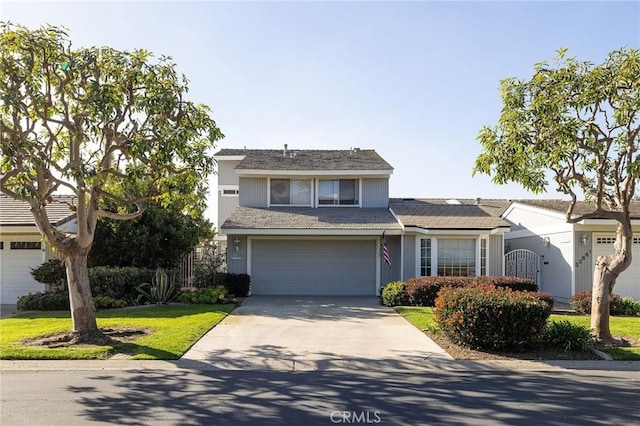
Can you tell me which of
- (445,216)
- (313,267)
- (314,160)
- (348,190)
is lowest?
(313,267)

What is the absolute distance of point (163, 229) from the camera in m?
20.9

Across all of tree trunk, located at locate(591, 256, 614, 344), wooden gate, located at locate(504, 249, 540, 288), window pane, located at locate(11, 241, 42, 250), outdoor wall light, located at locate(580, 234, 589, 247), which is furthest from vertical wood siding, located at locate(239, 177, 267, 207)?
tree trunk, located at locate(591, 256, 614, 344)

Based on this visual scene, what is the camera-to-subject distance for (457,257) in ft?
66.9

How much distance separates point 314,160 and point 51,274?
11861 millimetres

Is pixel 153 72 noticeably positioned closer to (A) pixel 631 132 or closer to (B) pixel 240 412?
(B) pixel 240 412

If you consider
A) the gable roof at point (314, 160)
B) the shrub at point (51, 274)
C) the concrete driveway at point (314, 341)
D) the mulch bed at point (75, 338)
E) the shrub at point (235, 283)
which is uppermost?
the gable roof at point (314, 160)

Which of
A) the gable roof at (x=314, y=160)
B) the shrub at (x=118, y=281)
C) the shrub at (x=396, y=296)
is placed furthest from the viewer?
the gable roof at (x=314, y=160)

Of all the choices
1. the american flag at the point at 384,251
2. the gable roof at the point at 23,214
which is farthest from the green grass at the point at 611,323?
the gable roof at the point at 23,214

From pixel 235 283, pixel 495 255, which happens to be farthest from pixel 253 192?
pixel 495 255

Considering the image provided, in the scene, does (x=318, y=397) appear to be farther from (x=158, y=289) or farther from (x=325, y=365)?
(x=158, y=289)

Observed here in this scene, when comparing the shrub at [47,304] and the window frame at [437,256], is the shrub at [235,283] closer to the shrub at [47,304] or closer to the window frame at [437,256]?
the shrub at [47,304]

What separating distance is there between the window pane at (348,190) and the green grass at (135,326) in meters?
8.37

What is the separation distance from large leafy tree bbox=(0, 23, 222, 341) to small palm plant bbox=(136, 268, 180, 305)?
6447 mm

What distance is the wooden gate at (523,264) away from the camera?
22.2m
